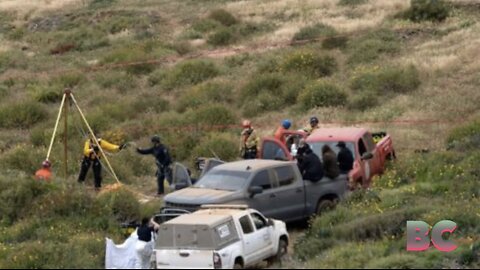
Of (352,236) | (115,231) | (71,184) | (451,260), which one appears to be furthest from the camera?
(71,184)

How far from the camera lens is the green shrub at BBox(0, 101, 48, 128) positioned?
29.9 metres

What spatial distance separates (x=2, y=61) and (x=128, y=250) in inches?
1187

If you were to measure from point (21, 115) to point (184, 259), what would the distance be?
1833cm

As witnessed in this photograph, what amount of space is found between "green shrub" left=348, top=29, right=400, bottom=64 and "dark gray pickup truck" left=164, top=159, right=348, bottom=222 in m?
17.1

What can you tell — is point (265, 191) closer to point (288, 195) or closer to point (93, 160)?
point (288, 195)

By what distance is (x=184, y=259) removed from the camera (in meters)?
13.2

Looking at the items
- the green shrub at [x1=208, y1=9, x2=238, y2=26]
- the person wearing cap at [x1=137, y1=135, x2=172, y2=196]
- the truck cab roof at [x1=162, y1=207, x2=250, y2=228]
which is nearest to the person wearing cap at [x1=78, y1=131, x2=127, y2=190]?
the person wearing cap at [x1=137, y1=135, x2=172, y2=196]

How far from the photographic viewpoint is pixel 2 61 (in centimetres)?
4244

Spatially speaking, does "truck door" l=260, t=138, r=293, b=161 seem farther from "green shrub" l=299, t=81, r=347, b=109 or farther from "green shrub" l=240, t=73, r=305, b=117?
"green shrub" l=240, t=73, r=305, b=117

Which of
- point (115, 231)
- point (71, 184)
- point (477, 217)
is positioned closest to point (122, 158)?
point (71, 184)

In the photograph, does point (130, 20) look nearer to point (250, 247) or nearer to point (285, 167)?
point (285, 167)

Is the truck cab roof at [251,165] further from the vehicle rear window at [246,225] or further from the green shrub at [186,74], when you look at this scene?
the green shrub at [186,74]

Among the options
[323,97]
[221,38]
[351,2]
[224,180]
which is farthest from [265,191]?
[351,2]

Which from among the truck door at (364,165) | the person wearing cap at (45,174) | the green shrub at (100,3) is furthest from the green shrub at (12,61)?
the truck door at (364,165)
